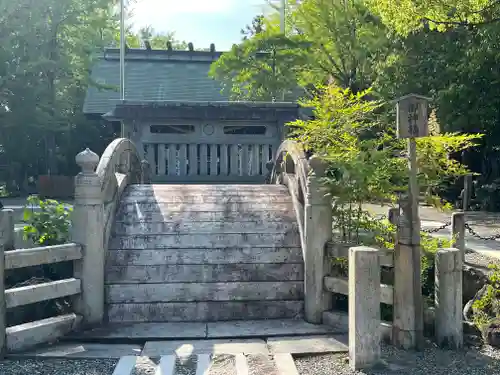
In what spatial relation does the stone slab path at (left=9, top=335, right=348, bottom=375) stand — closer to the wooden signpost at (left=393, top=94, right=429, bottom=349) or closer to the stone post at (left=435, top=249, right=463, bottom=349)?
the wooden signpost at (left=393, top=94, right=429, bottom=349)

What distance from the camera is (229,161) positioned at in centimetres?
1334

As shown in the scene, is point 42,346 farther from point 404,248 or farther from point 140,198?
point 404,248

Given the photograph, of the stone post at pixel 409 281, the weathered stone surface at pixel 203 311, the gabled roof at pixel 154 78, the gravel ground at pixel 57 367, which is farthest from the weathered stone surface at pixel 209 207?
the gabled roof at pixel 154 78

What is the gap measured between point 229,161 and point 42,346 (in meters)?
8.31

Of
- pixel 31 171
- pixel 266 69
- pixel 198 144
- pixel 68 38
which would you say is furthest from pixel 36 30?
pixel 198 144

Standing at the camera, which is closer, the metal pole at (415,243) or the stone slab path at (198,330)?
the metal pole at (415,243)

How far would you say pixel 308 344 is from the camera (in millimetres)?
5535

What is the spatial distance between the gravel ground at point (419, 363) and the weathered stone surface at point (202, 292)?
1.40 meters

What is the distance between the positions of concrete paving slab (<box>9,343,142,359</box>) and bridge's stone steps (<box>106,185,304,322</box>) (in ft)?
2.55

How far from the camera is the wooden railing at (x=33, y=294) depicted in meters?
5.29

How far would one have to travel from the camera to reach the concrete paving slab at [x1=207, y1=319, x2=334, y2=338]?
19.2 ft

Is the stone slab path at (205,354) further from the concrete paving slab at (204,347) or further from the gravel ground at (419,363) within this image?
the gravel ground at (419,363)

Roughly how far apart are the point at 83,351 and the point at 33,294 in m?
0.81

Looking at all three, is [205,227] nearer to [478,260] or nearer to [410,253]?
[410,253]
